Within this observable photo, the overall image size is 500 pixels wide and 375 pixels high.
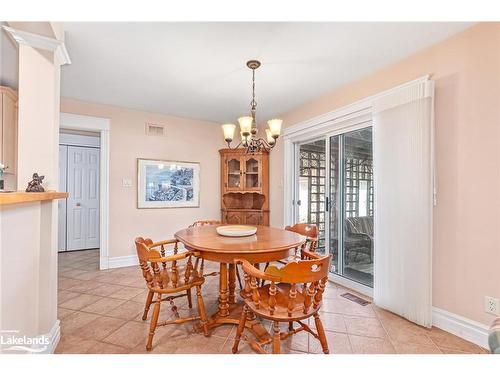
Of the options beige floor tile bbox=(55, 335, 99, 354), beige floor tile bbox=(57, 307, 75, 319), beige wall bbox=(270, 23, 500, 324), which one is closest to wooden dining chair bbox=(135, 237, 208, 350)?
beige floor tile bbox=(55, 335, 99, 354)

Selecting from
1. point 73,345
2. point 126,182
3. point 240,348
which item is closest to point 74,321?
point 73,345

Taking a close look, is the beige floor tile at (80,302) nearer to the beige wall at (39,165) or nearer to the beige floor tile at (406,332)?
the beige wall at (39,165)

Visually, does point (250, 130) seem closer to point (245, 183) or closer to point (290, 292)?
point (290, 292)

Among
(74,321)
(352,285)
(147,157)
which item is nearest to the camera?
(74,321)

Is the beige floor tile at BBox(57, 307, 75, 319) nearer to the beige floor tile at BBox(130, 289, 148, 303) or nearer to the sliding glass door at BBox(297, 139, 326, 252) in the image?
the beige floor tile at BBox(130, 289, 148, 303)

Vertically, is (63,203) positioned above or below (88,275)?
above

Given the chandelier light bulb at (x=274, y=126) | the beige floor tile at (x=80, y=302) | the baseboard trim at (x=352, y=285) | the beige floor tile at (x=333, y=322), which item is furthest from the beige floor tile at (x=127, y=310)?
the baseboard trim at (x=352, y=285)

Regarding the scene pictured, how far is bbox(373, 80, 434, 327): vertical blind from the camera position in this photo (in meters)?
2.15

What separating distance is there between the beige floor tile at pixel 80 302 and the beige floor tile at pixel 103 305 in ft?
0.20

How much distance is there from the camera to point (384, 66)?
2.54m

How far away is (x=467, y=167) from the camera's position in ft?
6.43

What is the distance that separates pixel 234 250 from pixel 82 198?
454 cm

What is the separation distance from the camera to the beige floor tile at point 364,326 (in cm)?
206
